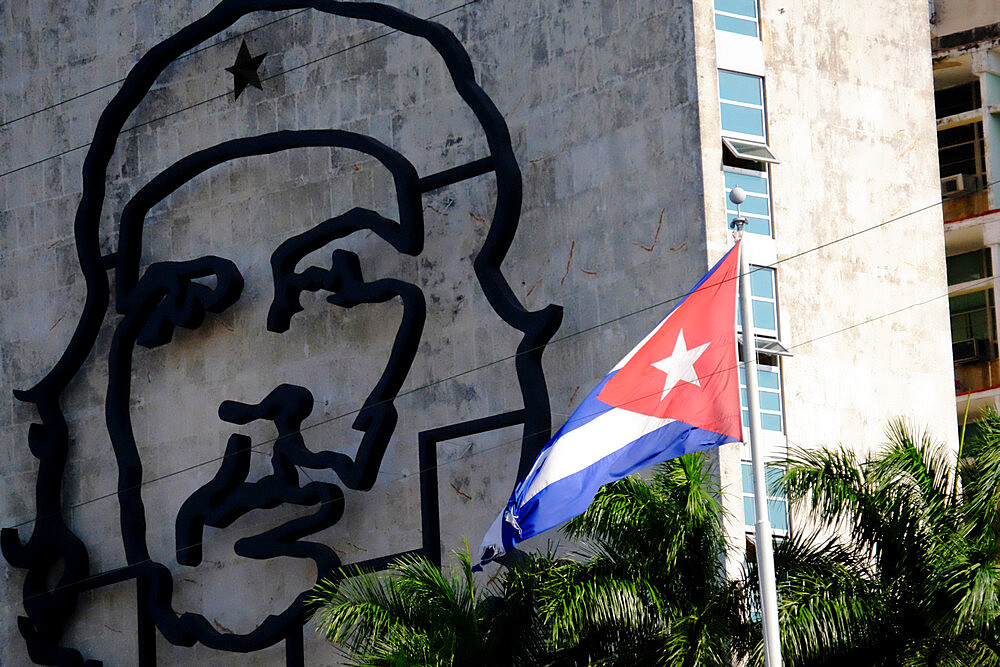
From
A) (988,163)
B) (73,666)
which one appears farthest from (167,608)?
(988,163)

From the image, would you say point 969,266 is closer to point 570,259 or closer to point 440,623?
point 570,259

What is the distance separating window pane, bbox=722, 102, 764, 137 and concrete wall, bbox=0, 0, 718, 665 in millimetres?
589

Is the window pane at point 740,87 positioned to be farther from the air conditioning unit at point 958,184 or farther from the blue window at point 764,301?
the air conditioning unit at point 958,184

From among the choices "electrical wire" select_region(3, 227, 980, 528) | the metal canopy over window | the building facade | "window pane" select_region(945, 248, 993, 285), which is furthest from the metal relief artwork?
"window pane" select_region(945, 248, 993, 285)

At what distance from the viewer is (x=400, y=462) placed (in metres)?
27.3

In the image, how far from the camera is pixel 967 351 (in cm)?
3641

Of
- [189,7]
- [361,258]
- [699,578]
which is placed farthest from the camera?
[189,7]

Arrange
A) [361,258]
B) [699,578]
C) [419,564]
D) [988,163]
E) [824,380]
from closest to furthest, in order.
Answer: [699,578] < [419,564] < [824,380] < [361,258] < [988,163]

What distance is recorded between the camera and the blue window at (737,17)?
86.6ft

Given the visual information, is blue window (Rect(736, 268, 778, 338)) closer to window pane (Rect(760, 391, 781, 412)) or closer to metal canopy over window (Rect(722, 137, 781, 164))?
window pane (Rect(760, 391, 781, 412))

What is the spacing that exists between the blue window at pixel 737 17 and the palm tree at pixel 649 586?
324 inches

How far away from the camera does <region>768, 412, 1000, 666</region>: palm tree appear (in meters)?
18.3

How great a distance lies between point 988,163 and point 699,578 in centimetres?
1893

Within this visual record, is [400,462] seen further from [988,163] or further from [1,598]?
[988,163]
